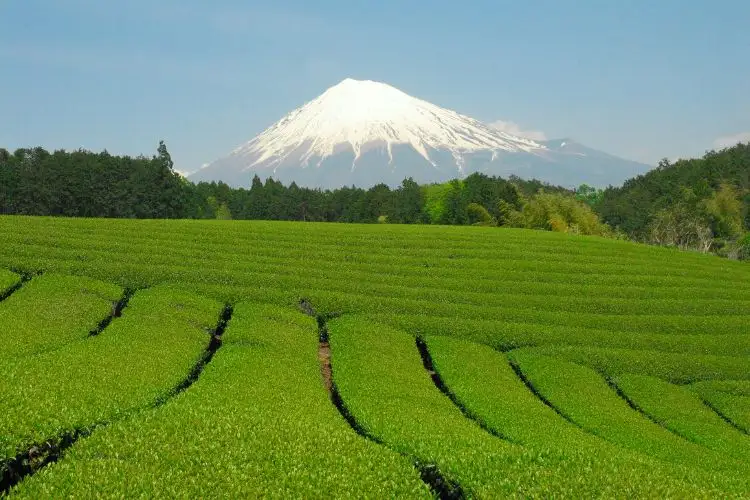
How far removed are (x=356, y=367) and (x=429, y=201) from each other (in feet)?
455

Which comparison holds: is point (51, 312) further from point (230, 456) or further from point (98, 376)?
point (230, 456)

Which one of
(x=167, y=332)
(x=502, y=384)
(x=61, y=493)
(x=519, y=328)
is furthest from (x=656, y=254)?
(x=61, y=493)

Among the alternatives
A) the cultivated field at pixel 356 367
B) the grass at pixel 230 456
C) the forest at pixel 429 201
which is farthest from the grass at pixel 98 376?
the forest at pixel 429 201

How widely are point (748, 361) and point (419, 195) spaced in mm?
130602

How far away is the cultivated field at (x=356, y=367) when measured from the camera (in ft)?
42.4

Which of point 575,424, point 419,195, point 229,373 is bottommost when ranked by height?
point 575,424

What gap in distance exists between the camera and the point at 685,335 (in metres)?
37.0

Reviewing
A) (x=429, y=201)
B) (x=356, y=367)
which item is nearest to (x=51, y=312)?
(x=356, y=367)

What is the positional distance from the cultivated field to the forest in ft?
203

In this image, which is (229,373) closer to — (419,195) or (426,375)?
(426,375)

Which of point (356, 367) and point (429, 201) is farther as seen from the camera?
point (429, 201)

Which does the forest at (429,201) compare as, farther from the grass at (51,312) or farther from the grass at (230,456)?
the grass at (230,456)

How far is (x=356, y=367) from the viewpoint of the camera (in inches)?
976

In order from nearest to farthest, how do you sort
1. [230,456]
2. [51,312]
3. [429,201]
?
[230,456], [51,312], [429,201]
